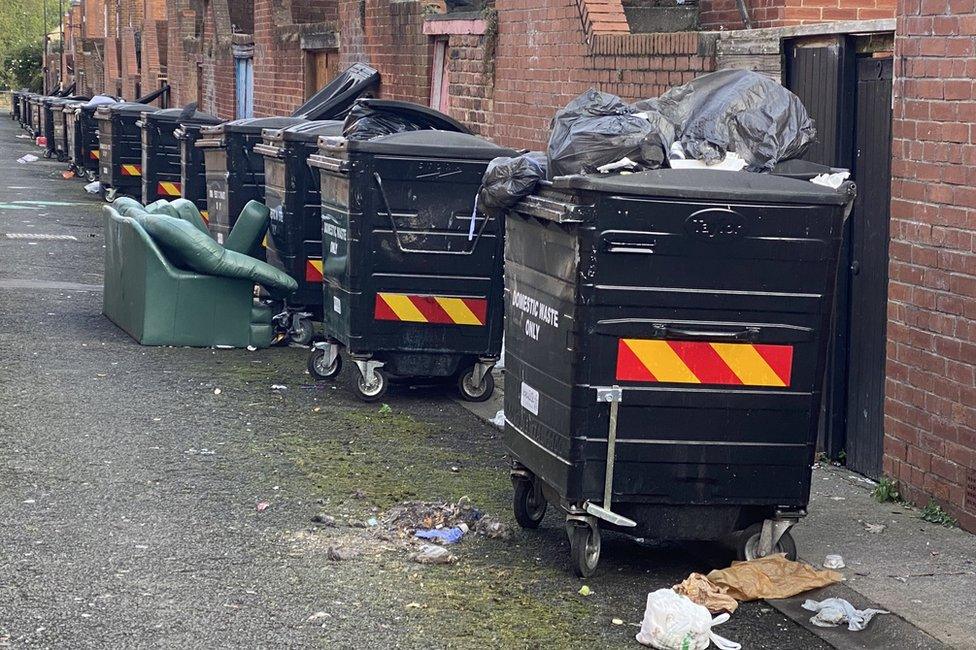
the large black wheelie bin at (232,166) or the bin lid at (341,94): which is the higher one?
the bin lid at (341,94)

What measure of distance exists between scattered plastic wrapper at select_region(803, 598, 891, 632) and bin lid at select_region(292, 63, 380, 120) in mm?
9854

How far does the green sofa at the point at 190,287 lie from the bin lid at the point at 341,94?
3.60m

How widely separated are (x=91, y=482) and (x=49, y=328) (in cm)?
483

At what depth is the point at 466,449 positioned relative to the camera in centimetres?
805

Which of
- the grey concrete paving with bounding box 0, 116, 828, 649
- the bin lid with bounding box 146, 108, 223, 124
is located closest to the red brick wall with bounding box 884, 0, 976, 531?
the grey concrete paving with bounding box 0, 116, 828, 649

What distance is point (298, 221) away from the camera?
11133mm

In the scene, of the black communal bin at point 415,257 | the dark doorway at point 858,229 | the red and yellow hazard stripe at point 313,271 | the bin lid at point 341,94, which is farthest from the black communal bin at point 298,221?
the dark doorway at point 858,229

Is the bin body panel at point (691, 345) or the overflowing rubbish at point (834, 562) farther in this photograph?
the overflowing rubbish at point (834, 562)

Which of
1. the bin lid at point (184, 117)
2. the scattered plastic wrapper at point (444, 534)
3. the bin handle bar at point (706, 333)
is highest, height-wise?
the bin lid at point (184, 117)

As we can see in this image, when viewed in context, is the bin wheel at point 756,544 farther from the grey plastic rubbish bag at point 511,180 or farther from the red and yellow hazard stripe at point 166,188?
the red and yellow hazard stripe at point 166,188

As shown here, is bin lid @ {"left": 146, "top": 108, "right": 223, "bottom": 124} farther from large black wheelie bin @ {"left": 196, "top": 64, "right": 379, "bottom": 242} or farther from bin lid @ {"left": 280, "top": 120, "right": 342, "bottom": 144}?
bin lid @ {"left": 280, "top": 120, "right": 342, "bottom": 144}

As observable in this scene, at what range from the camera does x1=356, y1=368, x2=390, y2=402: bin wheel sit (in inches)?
361

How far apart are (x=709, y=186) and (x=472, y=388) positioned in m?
4.16

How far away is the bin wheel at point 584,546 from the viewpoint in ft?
18.5
